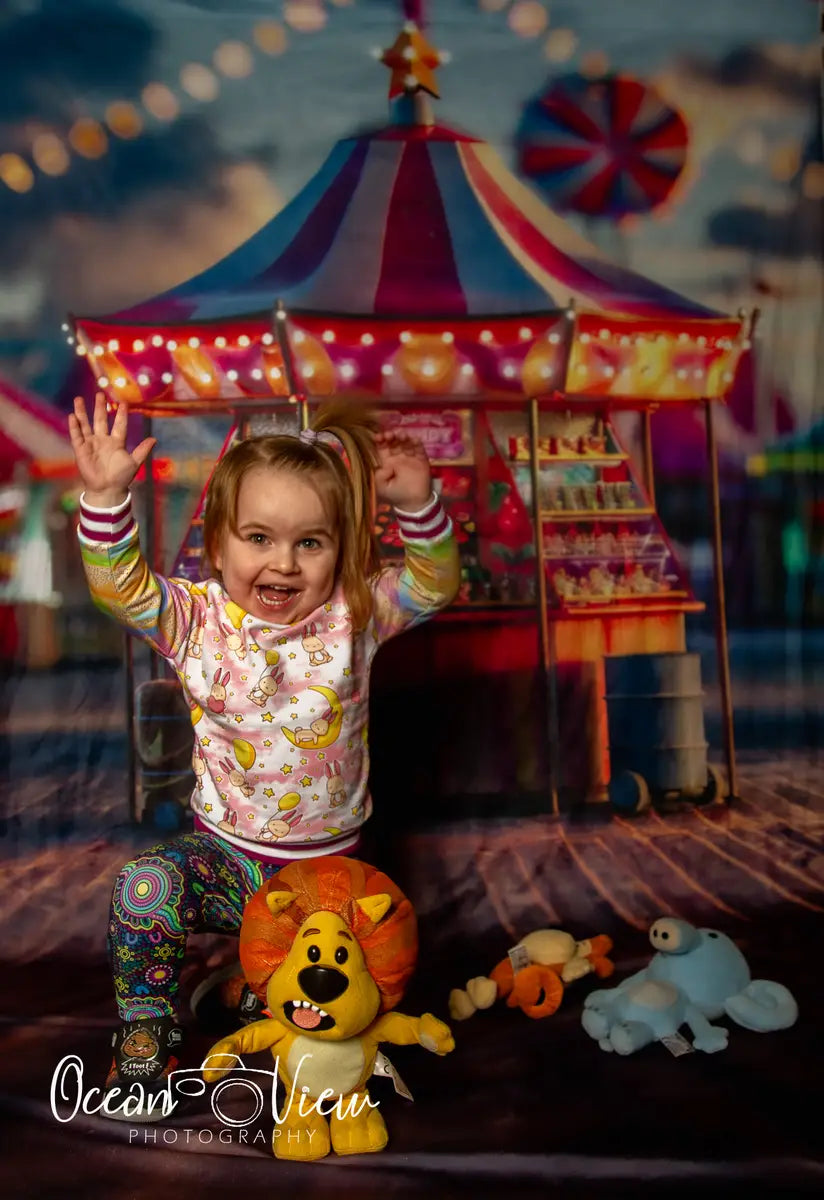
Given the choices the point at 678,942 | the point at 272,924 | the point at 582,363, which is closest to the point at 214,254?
the point at 582,363

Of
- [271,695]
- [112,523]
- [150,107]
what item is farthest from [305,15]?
[271,695]

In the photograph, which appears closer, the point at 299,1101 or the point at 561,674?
the point at 299,1101

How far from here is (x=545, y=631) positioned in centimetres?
186

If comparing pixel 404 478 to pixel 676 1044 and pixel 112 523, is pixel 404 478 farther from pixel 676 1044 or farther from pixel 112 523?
pixel 676 1044

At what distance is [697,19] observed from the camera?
6.03 feet

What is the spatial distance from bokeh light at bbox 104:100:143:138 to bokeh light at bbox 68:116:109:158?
2 centimetres

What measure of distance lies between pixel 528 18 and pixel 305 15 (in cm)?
36

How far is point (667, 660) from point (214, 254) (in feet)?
3.23

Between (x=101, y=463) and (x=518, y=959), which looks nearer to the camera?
(x=101, y=463)

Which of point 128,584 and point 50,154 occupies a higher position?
point 50,154

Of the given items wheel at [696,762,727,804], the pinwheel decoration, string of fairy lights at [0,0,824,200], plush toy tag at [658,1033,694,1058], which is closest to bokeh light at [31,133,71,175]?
string of fairy lights at [0,0,824,200]

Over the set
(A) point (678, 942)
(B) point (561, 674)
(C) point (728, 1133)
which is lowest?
(C) point (728, 1133)

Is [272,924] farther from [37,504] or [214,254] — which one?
[214,254]

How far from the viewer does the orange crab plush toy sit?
1.46 m
